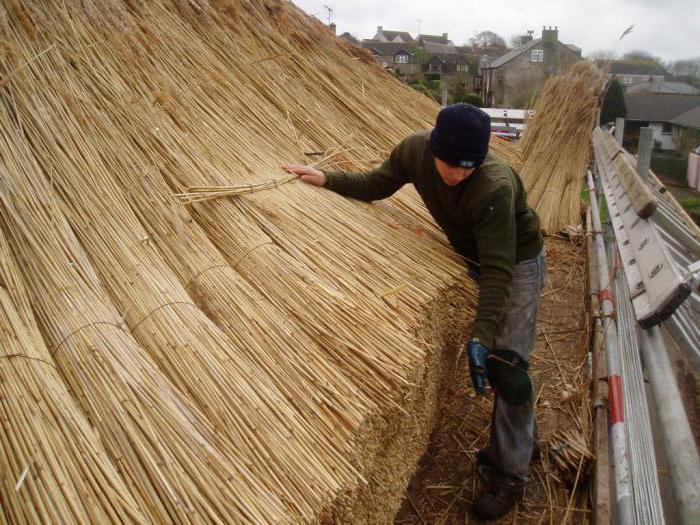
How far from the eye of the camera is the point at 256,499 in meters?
0.97

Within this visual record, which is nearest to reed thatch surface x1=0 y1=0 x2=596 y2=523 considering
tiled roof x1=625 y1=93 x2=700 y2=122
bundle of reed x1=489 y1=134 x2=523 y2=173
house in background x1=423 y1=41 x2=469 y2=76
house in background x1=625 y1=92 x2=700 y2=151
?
bundle of reed x1=489 y1=134 x2=523 y2=173

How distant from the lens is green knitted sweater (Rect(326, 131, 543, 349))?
68.3 inches

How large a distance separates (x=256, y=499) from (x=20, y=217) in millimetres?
946

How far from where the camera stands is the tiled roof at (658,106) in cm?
2941

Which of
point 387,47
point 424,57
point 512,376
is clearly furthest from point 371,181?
point 387,47

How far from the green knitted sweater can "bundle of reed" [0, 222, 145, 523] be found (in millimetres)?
1172

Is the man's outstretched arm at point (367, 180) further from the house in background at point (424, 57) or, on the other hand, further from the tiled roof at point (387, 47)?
the tiled roof at point (387, 47)

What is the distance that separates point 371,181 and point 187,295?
982 mm

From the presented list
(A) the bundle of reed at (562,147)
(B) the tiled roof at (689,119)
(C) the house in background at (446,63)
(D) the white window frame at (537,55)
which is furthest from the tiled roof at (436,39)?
(A) the bundle of reed at (562,147)

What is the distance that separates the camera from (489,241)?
176cm

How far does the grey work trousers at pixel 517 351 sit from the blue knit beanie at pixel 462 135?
57 cm

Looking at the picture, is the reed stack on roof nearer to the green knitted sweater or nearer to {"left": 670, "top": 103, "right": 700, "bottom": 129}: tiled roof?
the green knitted sweater

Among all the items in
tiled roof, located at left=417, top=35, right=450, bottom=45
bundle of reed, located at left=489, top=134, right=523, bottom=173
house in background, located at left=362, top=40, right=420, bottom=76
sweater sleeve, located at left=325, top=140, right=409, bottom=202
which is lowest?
bundle of reed, located at left=489, top=134, right=523, bottom=173

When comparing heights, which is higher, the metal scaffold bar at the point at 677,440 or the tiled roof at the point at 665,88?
the tiled roof at the point at 665,88
